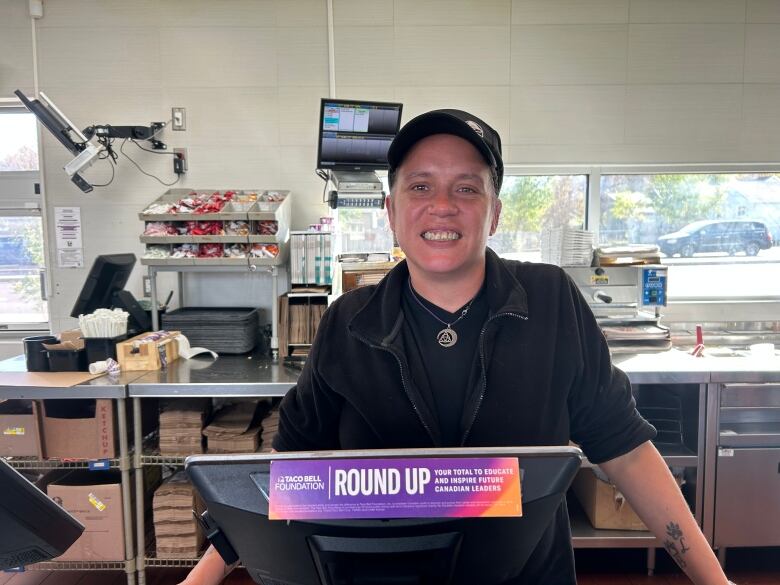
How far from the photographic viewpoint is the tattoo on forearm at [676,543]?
853mm

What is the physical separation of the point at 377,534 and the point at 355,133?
250 centimetres

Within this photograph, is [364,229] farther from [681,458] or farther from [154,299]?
[681,458]

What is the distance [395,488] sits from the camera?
45 centimetres

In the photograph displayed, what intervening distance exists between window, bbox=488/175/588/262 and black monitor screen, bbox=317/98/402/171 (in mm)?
1006

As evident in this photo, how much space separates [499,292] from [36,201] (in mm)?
3482

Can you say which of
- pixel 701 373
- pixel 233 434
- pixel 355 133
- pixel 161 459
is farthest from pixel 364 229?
pixel 701 373

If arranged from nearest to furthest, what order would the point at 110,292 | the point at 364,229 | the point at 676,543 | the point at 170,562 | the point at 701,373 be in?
the point at 676,543 → the point at 701,373 → the point at 170,562 → the point at 110,292 → the point at 364,229

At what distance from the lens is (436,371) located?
98 centimetres

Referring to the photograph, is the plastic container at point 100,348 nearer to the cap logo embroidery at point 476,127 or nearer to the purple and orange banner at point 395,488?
the cap logo embroidery at point 476,127

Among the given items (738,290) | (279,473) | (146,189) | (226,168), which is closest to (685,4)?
(738,290)

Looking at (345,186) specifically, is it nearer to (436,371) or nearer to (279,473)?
(436,371)

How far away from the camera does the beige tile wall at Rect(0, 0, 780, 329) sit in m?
3.21

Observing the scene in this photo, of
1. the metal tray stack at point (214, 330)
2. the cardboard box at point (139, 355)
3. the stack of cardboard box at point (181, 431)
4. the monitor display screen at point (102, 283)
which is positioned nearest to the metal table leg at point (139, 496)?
the stack of cardboard box at point (181, 431)

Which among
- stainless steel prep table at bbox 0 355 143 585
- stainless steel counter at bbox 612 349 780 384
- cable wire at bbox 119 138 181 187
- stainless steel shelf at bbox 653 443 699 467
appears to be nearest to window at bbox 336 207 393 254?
cable wire at bbox 119 138 181 187
